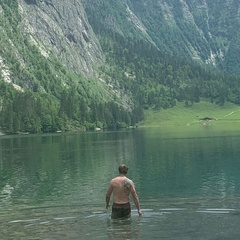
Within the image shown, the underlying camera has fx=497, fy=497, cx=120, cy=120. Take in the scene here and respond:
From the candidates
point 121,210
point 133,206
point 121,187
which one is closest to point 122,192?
point 121,187

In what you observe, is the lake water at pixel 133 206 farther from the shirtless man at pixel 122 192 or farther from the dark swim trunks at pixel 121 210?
the shirtless man at pixel 122 192

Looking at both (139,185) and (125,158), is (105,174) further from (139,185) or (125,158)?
(125,158)

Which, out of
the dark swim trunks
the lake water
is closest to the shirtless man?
the dark swim trunks

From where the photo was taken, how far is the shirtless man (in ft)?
113

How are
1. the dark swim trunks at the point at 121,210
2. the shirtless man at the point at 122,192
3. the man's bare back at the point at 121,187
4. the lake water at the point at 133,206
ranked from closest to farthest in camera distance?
the shirtless man at the point at 122,192 → the man's bare back at the point at 121,187 → the lake water at the point at 133,206 → the dark swim trunks at the point at 121,210

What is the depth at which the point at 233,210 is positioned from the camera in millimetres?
43594

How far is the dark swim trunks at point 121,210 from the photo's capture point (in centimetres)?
3597

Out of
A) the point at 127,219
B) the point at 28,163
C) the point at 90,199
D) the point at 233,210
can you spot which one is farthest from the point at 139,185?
the point at 28,163

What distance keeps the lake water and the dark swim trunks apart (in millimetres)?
467

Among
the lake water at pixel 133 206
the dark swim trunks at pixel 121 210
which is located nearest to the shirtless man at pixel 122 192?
the dark swim trunks at pixel 121 210

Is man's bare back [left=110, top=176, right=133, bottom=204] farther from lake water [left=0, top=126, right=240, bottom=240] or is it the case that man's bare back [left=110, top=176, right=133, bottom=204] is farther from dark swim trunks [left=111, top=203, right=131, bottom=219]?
lake water [left=0, top=126, right=240, bottom=240]

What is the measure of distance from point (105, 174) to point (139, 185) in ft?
51.0

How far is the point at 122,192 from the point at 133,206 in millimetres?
12783

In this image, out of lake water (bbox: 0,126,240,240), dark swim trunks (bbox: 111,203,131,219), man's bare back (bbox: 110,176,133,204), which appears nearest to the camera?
man's bare back (bbox: 110,176,133,204)
